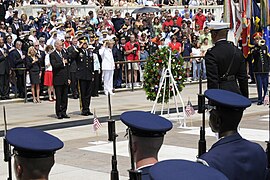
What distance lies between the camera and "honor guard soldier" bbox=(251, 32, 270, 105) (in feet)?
57.7

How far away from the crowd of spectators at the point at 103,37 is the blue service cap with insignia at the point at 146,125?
1327cm

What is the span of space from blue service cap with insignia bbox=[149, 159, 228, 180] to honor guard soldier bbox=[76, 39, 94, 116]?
13821 millimetres

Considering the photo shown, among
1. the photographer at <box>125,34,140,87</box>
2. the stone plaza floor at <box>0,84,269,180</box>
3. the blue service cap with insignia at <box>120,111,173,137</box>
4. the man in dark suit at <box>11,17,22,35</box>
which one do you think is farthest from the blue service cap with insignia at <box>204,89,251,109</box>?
the man in dark suit at <box>11,17,22,35</box>

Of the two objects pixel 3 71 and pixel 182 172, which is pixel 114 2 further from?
pixel 182 172

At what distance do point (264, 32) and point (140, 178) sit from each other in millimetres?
15425

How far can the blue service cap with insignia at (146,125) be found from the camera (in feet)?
13.5

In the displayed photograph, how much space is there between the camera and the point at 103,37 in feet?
73.1

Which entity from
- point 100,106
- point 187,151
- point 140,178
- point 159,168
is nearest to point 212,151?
point 140,178

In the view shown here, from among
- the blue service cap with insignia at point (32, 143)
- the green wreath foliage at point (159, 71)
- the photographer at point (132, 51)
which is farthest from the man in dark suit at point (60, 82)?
the blue service cap with insignia at point (32, 143)

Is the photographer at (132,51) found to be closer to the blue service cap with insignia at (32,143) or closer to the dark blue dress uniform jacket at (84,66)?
the dark blue dress uniform jacket at (84,66)

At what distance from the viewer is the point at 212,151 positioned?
4125 mm

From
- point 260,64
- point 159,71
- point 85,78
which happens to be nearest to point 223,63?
point 159,71

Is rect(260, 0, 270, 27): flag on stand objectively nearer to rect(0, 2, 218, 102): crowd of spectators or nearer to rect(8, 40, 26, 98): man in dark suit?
rect(0, 2, 218, 102): crowd of spectators

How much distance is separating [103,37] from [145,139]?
60.1 ft
